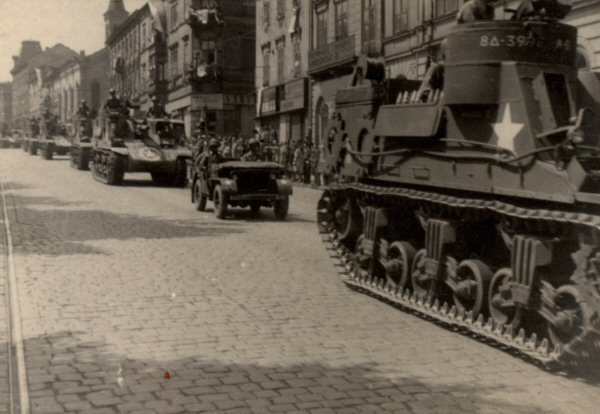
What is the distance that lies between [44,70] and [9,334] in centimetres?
9318

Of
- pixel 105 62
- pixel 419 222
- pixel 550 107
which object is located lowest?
pixel 419 222

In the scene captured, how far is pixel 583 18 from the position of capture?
17859 mm

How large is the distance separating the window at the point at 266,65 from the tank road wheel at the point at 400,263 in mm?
34155

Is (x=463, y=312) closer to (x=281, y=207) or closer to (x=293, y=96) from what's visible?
(x=281, y=207)

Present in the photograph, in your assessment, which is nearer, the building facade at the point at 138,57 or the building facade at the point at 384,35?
the building facade at the point at 384,35

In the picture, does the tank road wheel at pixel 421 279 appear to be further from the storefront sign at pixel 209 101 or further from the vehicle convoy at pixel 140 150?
the storefront sign at pixel 209 101

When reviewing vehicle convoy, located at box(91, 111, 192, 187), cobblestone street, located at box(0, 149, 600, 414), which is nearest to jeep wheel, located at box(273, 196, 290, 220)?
cobblestone street, located at box(0, 149, 600, 414)

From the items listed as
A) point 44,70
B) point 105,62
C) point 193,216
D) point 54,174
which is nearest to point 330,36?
point 54,174

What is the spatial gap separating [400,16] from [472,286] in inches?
846

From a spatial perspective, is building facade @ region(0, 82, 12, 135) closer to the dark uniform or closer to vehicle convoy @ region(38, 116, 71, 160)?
vehicle convoy @ region(38, 116, 71, 160)

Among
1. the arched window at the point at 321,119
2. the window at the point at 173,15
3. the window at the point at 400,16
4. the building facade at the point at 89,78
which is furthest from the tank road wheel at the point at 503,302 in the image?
the building facade at the point at 89,78

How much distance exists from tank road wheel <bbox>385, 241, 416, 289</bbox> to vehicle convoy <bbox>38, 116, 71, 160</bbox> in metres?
39.2

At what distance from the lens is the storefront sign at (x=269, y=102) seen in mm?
40000

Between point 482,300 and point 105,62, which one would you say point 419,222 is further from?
point 105,62
